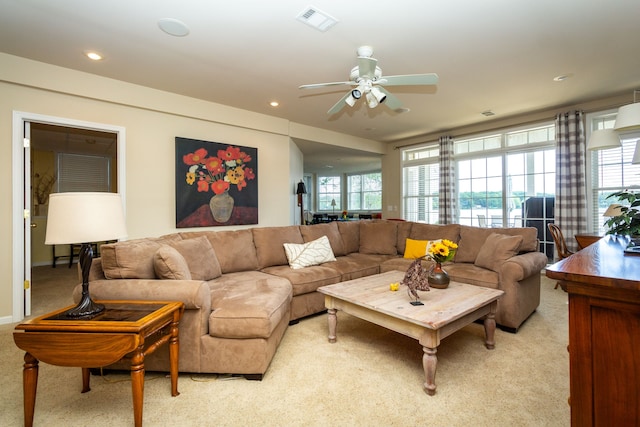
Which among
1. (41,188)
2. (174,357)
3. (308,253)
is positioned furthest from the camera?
(41,188)

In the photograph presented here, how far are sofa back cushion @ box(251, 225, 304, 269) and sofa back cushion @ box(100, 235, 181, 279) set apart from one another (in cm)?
136

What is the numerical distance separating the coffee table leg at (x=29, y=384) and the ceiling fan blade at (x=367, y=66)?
279cm

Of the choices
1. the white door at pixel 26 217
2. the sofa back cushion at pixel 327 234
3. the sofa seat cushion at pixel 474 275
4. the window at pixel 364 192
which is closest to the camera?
the sofa seat cushion at pixel 474 275

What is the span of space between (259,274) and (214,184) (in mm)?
1759

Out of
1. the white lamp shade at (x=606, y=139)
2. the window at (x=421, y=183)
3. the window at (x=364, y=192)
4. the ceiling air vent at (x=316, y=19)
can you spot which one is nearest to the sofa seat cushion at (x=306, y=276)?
the ceiling air vent at (x=316, y=19)

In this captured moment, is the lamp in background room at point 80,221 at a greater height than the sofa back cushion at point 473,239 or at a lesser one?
greater

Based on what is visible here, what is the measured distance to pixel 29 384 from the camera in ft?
4.69

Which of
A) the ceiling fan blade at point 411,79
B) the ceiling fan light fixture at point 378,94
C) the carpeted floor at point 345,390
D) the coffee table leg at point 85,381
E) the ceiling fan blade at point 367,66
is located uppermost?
the ceiling fan blade at point 367,66

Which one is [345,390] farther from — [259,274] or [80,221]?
[80,221]

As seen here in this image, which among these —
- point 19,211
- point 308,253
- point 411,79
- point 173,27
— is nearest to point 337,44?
point 411,79

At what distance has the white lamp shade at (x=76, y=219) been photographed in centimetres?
150

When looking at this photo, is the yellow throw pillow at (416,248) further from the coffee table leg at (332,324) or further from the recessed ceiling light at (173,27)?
the recessed ceiling light at (173,27)

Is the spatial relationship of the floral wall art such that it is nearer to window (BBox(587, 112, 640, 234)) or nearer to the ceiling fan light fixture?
the ceiling fan light fixture

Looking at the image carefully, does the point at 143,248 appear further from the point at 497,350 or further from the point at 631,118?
the point at 631,118
